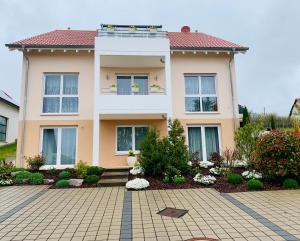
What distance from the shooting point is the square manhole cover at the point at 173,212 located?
6.31m

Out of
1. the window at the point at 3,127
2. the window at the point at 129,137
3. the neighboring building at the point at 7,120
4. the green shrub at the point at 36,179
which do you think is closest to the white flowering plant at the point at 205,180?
the window at the point at 129,137

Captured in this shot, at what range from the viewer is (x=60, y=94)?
1451 cm

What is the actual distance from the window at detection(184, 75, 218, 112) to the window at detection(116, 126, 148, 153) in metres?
3.24

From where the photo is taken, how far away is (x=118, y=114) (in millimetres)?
13398

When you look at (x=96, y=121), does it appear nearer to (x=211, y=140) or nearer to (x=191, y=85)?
(x=191, y=85)

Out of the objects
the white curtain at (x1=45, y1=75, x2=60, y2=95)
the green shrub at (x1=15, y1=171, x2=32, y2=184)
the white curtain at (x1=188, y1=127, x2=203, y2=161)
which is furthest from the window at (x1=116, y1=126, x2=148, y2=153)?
the green shrub at (x1=15, y1=171, x2=32, y2=184)

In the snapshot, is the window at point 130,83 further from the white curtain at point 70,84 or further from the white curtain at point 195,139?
the white curtain at point 195,139

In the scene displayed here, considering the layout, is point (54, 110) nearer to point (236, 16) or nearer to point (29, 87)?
point (29, 87)

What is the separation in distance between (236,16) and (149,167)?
14.5 m

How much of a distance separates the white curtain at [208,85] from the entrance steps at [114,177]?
714 centimetres

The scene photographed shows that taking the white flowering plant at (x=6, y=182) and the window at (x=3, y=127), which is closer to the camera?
the white flowering plant at (x=6, y=182)

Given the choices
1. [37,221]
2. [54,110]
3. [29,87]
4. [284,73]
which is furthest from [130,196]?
[284,73]

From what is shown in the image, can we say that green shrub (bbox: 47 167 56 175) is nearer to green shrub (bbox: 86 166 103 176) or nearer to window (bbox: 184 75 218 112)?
green shrub (bbox: 86 166 103 176)

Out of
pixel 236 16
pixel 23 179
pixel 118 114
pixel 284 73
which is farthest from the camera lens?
pixel 284 73
